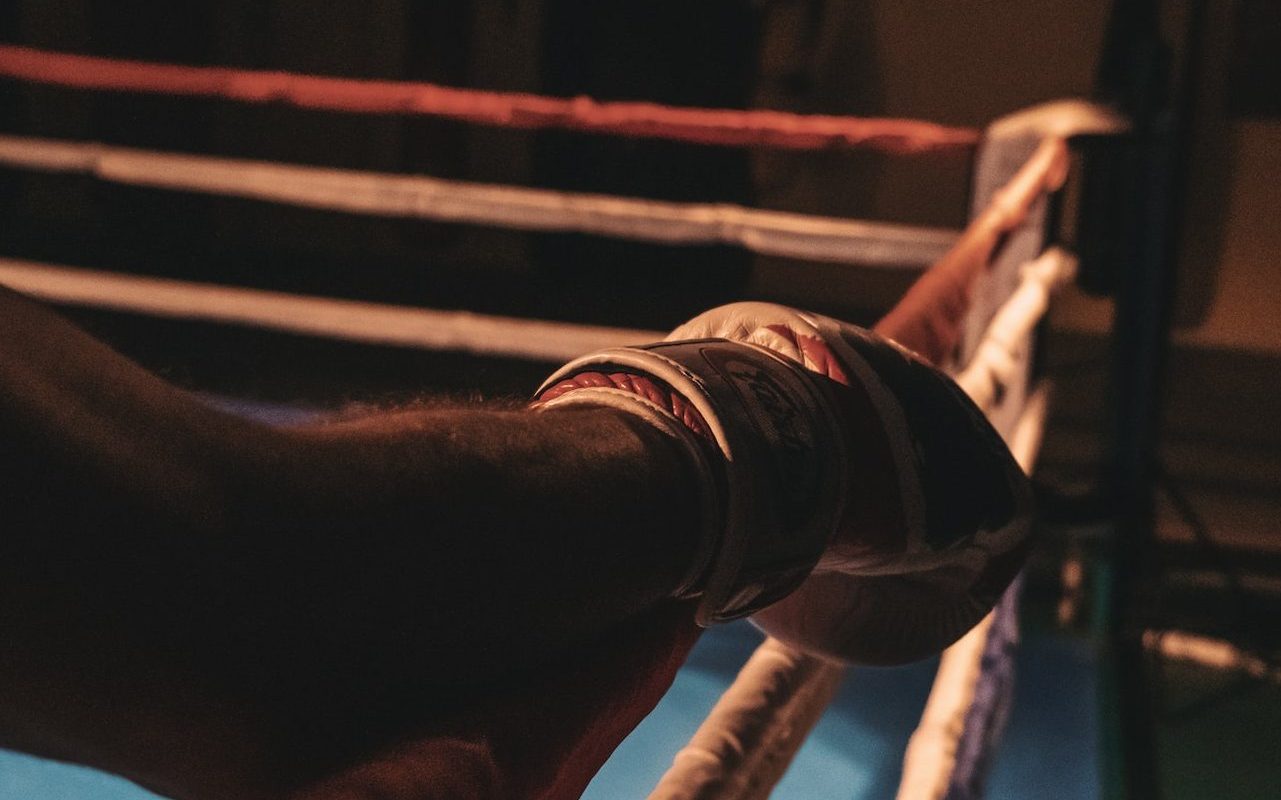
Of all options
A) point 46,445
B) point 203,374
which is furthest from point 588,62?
point 46,445

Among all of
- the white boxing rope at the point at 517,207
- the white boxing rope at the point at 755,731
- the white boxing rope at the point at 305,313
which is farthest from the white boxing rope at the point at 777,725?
the white boxing rope at the point at 305,313

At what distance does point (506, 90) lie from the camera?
3.95 m

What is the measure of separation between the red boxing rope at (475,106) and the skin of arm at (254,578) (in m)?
1.24

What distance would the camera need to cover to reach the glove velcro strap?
38 centimetres

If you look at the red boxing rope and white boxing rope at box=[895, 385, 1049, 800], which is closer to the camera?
white boxing rope at box=[895, 385, 1049, 800]

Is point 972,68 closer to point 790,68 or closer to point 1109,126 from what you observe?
point 790,68

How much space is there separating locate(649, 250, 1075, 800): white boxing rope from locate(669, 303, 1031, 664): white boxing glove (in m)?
0.05

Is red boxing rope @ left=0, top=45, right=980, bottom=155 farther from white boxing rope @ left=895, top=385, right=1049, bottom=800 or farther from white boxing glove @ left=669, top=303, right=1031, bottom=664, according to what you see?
white boxing glove @ left=669, top=303, right=1031, bottom=664

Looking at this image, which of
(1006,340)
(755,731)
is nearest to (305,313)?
(1006,340)

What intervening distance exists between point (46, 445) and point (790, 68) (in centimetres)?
350

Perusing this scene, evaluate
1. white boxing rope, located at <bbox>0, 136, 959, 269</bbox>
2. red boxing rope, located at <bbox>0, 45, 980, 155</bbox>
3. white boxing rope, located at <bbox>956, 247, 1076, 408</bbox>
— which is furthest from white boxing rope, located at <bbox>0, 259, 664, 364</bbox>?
white boxing rope, located at <bbox>956, 247, 1076, 408</bbox>

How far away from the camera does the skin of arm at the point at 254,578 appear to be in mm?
223

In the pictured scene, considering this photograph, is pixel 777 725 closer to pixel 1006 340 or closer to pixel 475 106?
pixel 1006 340

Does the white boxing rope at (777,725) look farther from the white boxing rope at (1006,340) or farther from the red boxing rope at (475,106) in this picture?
the red boxing rope at (475,106)
